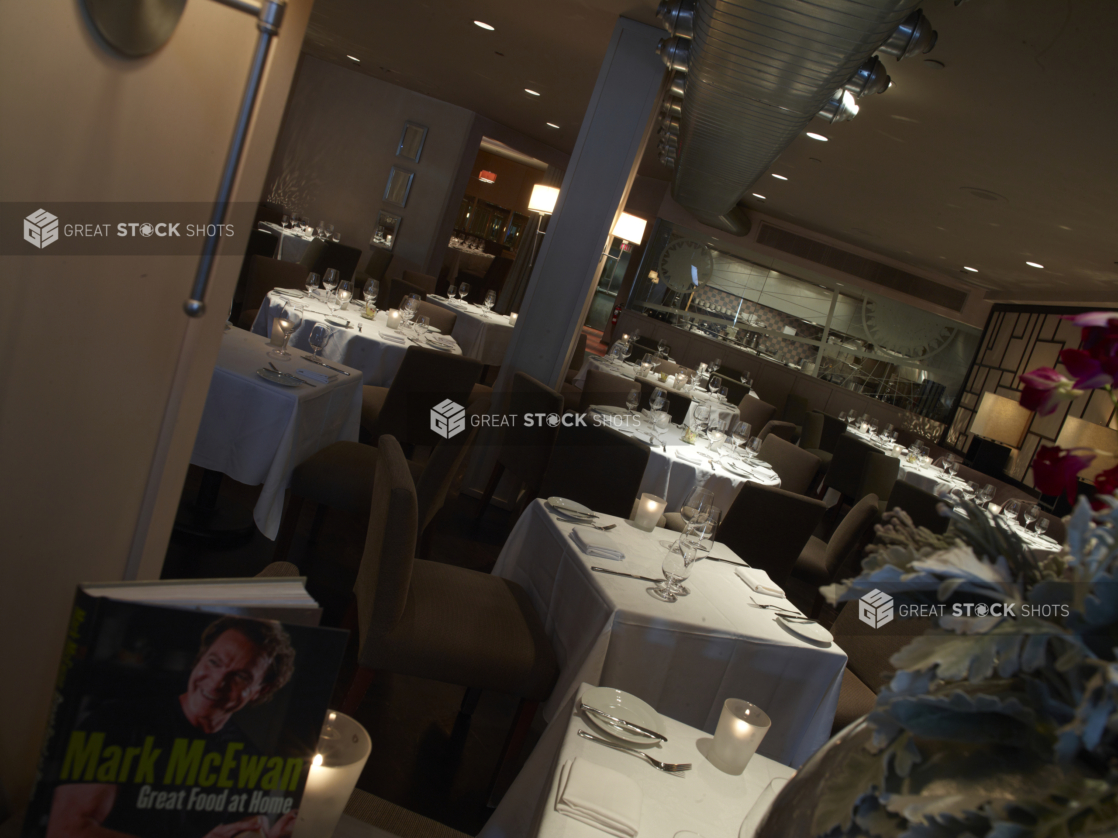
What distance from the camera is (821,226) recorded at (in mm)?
10664

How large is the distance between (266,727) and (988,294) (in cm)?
1258

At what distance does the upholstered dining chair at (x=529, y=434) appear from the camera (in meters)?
4.01

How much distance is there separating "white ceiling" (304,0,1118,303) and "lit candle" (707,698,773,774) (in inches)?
123

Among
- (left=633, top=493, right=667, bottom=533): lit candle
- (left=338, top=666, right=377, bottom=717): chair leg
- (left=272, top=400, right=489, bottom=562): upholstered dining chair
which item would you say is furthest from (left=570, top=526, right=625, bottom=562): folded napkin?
(left=338, top=666, right=377, bottom=717): chair leg

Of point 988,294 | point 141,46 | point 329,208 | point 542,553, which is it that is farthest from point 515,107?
point 141,46

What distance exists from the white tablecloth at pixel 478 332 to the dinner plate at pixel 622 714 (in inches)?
239

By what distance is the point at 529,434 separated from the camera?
13.4 ft

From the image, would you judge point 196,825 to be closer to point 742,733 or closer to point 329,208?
point 742,733

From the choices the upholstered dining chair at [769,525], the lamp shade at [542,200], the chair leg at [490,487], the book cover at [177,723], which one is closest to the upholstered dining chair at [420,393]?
the chair leg at [490,487]

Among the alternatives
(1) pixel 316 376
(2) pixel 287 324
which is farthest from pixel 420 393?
(1) pixel 316 376

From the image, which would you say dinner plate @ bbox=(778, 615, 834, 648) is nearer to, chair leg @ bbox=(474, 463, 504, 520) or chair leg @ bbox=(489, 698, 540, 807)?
chair leg @ bbox=(489, 698, 540, 807)

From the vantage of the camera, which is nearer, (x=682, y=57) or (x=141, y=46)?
(x=141, y=46)

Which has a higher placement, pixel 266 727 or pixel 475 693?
pixel 266 727

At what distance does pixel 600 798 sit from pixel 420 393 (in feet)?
10.4
